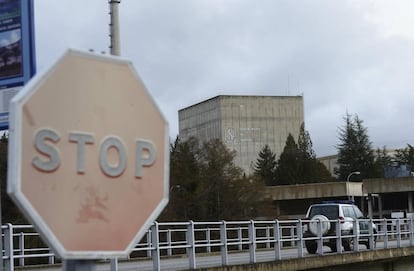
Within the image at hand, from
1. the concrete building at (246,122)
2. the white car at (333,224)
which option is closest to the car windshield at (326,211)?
the white car at (333,224)

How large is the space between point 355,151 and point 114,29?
124 metres

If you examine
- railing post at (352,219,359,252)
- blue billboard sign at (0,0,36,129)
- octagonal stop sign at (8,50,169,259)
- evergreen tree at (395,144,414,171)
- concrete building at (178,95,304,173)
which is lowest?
railing post at (352,219,359,252)

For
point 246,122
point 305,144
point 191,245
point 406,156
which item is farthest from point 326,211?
point 406,156

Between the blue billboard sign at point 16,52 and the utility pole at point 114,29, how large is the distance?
16.8ft

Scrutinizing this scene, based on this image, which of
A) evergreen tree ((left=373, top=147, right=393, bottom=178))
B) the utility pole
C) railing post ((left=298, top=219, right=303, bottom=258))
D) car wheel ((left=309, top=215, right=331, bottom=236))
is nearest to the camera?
the utility pole

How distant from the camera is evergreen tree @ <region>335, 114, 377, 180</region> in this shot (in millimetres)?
129000

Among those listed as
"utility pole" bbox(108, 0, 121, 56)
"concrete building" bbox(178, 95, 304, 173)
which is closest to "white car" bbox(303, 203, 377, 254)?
"utility pole" bbox(108, 0, 121, 56)

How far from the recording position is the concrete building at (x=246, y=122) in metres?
138

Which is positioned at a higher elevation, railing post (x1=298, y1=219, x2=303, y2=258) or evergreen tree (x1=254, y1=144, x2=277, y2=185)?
evergreen tree (x1=254, y1=144, x2=277, y2=185)

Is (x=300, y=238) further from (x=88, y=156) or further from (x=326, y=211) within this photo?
(x=88, y=156)

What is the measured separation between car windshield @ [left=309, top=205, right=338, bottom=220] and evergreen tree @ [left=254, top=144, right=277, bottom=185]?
10120cm

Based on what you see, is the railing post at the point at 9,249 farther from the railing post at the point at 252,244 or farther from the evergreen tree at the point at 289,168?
the evergreen tree at the point at 289,168

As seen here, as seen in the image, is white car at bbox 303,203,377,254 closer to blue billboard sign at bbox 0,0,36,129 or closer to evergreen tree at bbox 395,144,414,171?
blue billboard sign at bbox 0,0,36,129

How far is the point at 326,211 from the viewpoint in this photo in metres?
25.8
